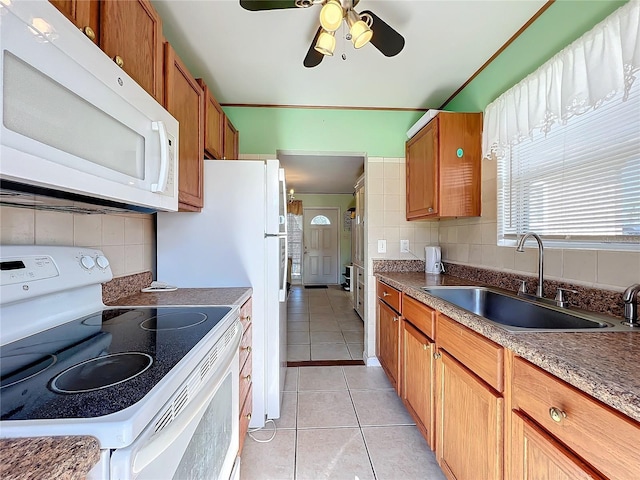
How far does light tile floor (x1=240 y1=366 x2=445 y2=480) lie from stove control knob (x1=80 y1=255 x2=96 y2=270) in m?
1.24

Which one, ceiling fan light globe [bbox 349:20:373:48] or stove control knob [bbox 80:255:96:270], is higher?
ceiling fan light globe [bbox 349:20:373:48]

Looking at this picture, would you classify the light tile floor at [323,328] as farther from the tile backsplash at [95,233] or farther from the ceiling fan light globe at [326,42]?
the ceiling fan light globe at [326,42]

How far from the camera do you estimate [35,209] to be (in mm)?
1008

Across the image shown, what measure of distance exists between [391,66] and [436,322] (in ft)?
5.72

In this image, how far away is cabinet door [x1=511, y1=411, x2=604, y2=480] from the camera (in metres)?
0.67

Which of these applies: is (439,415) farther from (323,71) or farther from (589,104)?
(323,71)

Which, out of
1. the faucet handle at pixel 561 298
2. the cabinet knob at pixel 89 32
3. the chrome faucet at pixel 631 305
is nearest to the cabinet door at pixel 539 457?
the chrome faucet at pixel 631 305

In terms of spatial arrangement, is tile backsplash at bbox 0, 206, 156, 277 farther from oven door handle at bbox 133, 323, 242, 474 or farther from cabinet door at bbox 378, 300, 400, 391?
cabinet door at bbox 378, 300, 400, 391

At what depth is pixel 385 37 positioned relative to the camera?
1412mm

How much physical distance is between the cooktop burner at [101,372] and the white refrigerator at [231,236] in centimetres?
99

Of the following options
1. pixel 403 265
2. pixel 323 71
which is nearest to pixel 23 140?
pixel 323 71

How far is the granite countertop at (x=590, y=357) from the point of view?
1.91 feet

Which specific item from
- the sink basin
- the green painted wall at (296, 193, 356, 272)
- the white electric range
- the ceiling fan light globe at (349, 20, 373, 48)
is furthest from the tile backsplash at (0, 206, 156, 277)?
the green painted wall at (296, 193, 356, 272)

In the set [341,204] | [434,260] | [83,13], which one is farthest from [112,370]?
[341,204]
